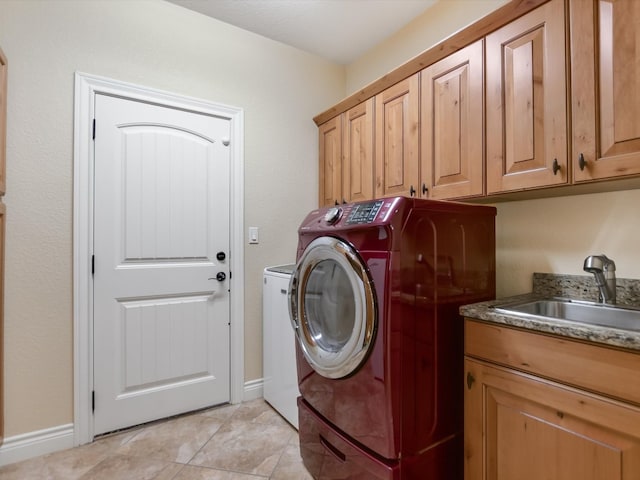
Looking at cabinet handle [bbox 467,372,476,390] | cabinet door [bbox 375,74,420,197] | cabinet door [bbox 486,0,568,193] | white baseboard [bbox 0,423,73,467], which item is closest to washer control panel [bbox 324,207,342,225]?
cabinet door [bbox 375,74,420,197]

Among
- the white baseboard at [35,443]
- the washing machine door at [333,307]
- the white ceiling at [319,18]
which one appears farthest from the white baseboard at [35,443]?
the white ceiling at [319,18]

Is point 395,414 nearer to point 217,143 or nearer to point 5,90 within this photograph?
point 217,143

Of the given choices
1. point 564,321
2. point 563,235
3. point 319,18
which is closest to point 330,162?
point 319,18

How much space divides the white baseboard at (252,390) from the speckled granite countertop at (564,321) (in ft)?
5.57

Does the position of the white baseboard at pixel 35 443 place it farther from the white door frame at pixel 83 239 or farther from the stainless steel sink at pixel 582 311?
the stainless steel sink at pixel 582 311

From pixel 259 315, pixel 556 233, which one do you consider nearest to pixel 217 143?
pixel 259 315

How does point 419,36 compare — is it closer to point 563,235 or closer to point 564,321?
point 563,235

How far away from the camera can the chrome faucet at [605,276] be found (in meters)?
1.29

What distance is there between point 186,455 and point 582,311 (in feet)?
6.57

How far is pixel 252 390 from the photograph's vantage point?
7.95ft

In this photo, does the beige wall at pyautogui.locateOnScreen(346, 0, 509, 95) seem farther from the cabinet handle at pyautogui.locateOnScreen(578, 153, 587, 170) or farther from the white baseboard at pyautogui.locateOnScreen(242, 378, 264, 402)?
the white baseboard at pyautogui.locateOnScreen(242, 378, 264, 402)

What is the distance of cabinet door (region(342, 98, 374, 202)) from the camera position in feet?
7.14

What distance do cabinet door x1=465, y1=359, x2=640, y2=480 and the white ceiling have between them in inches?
86.3

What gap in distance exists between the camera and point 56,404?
183cm
